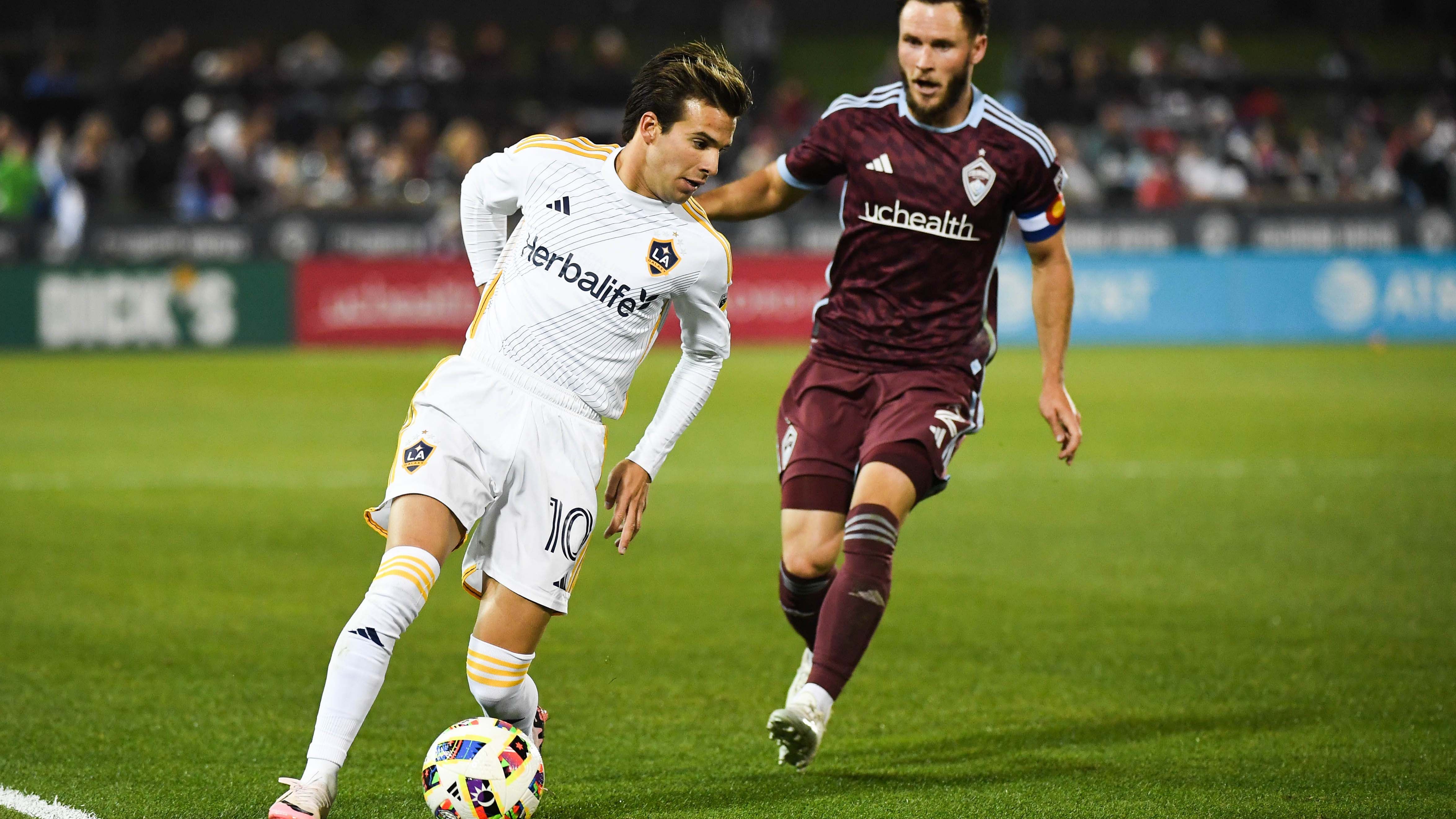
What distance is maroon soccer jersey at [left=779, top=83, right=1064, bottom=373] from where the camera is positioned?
5.30 meters

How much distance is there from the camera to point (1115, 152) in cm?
2430

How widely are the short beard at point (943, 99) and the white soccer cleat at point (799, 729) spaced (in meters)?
1.92

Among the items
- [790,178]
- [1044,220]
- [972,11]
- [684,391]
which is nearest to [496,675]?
[684,391]

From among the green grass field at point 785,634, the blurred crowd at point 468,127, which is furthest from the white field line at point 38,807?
the blurred crowd at point 468,127

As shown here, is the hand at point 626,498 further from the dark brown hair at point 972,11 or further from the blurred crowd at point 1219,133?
the blurred crowd at point 1219,133

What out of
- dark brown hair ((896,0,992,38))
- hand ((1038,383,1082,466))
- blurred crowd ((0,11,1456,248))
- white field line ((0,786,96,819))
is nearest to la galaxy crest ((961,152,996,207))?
dark brown hair ((896,0,992,38))

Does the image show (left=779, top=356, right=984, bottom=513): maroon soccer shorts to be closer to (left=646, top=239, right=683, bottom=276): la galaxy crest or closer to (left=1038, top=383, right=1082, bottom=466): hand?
(left=1038, top=383, right=1082, bottom=466): hand

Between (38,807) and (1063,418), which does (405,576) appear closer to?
(38,807)

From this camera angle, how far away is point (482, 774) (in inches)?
166

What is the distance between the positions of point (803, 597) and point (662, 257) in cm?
141

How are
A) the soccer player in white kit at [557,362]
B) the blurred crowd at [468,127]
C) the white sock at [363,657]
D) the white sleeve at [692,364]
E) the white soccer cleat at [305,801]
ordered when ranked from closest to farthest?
the white soccer cleat at [305,801]
the white sock at [363,657]
the soccer player in white kit at [557,362]
the white sleeve at [692,364]
the blurred crowd at [468,127]

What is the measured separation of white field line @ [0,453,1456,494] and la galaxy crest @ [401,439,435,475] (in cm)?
657

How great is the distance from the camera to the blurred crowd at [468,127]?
22.4 metres

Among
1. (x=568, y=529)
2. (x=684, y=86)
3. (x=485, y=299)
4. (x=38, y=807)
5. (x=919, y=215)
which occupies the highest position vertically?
(x=684, y=86)
